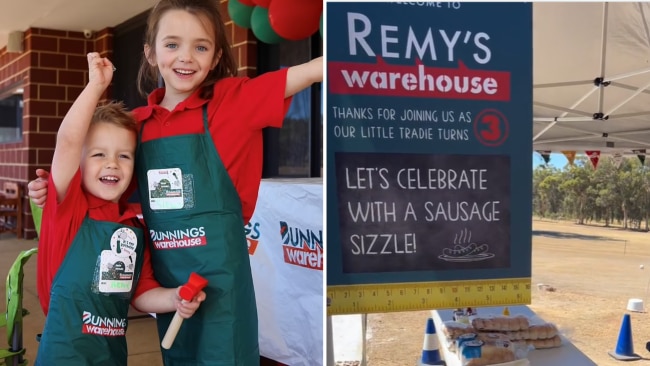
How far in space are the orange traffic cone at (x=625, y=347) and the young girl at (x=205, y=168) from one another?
220cm

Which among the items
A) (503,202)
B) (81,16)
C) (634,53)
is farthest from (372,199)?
(81,16)

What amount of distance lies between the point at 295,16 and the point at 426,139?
1060mm

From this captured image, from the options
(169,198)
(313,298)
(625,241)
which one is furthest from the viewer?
(625,241)

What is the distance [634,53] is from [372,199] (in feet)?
8.23

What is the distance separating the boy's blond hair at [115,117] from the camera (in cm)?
146

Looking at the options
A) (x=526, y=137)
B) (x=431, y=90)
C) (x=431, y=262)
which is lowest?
(x=431, y=262)

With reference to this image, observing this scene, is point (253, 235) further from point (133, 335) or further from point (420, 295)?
point (133, 335)

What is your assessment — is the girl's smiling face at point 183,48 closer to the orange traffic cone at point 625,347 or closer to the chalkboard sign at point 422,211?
the chalkboard sign at point 422,211

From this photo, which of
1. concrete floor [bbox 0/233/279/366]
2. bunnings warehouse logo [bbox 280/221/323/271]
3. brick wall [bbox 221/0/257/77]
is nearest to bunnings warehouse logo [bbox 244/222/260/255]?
bunnings warehouse logo [bbox 280/221/323/271]

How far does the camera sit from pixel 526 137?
1824 mm

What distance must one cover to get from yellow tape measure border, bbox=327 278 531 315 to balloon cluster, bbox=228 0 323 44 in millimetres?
1123

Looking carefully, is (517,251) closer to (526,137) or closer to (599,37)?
(526,137)

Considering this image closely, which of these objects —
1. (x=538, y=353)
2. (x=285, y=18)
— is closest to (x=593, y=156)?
(x=538, y=353)

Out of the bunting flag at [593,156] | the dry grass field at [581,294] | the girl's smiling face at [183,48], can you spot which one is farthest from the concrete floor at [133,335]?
the bunting flag at [593,156]
